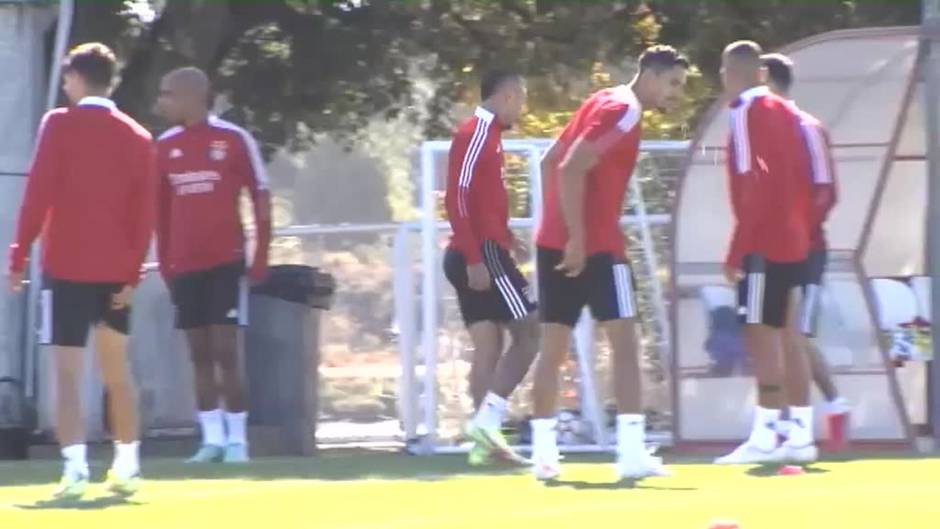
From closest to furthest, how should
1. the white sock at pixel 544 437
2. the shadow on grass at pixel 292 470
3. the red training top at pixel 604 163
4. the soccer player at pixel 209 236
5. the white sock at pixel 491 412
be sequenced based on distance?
the red training top at pixel 604 163, the white sock at pixel 544 437, the shadow on grass at pixel 292 470, the white sock at pixel 491 412, the soccer player at pixel 209 236

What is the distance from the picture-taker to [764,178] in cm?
960

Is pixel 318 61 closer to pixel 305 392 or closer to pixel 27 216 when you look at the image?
pixel 305 392

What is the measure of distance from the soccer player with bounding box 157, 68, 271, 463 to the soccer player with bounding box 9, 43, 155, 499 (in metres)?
2.18

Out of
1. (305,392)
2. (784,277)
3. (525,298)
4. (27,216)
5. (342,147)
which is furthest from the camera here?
(342,147)

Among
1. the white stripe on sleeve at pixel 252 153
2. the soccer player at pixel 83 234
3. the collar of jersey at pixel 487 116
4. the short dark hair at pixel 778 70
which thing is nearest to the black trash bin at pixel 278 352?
the white stripe on sleeve at pixel 252 153

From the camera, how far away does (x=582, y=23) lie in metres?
14.6

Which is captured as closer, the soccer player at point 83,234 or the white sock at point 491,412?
the soccer player at point 83,234

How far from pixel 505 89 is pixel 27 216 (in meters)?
2.85

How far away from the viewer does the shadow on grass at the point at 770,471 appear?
9133 millimetres

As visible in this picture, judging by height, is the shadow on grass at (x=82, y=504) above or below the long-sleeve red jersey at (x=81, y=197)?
below

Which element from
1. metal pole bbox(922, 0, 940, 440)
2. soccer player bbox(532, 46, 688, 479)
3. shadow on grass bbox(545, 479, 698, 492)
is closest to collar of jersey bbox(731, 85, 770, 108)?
soccer player bbox(532, 46, 688, 479)

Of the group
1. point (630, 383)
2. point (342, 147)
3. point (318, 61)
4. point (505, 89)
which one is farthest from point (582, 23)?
point (630, 383)

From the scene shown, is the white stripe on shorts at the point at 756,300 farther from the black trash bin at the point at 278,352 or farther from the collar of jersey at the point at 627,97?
the black trash bin at the point at 278,352

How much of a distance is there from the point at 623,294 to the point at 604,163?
563 mm
